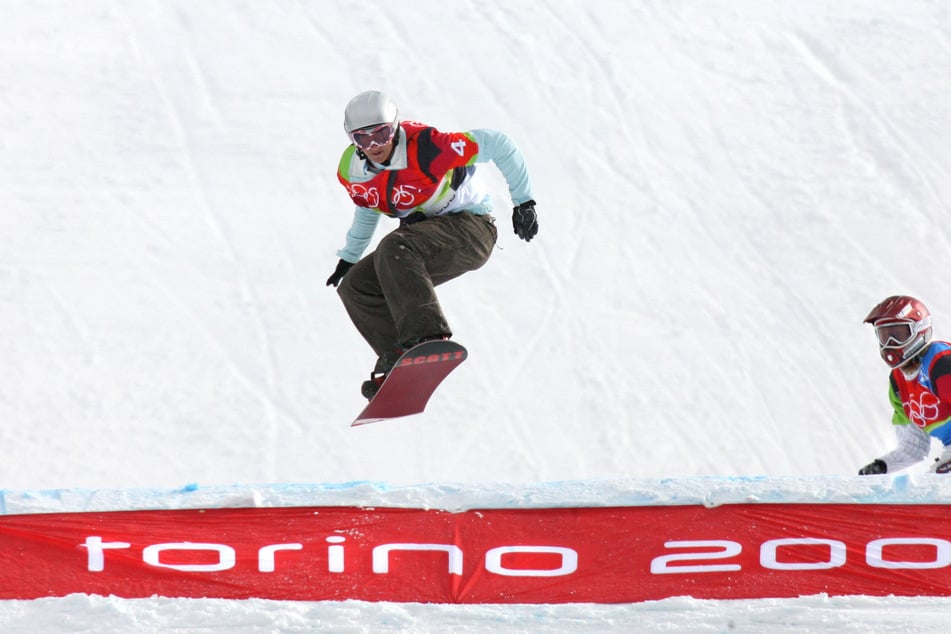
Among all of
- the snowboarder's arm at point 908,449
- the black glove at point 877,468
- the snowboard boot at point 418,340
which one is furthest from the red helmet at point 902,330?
the snowboard boot at point 418,340

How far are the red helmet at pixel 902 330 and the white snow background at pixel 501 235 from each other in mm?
2675

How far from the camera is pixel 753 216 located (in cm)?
979

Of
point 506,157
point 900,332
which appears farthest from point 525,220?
point 900,332

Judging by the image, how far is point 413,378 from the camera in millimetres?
4992

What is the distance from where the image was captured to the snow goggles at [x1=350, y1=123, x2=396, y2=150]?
4.73m

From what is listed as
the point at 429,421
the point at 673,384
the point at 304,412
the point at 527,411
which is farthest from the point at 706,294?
the point at 304,412

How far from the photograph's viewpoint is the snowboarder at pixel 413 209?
4863mm

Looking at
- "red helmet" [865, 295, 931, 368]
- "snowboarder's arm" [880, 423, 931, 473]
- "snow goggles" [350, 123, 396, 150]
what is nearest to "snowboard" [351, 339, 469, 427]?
"snow goggles" [350, 123, 396, 150]

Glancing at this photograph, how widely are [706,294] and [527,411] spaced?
6.13 feet

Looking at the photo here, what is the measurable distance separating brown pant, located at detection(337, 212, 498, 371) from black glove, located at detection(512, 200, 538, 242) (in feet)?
0.77

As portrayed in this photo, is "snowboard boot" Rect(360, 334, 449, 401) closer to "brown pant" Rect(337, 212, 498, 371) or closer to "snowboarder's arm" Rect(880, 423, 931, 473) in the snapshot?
"brown pant" Rect(337, 212, 498, 371)

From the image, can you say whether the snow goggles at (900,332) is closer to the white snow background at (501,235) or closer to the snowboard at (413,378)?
the snowboard at (413,378)

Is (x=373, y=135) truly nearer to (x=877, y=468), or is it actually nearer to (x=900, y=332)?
(x=900, y=332)

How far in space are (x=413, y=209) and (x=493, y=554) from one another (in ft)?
5.25
